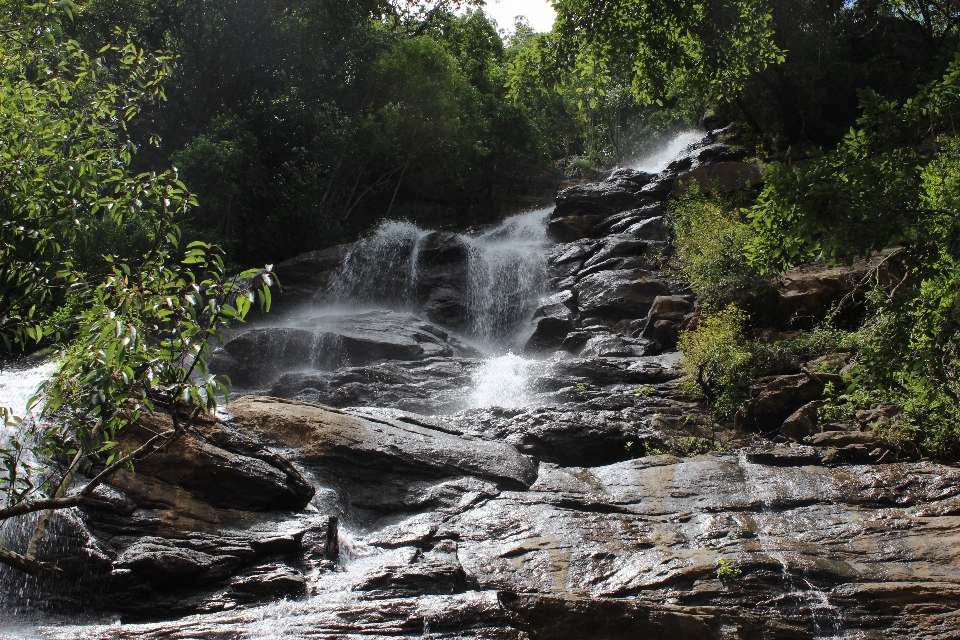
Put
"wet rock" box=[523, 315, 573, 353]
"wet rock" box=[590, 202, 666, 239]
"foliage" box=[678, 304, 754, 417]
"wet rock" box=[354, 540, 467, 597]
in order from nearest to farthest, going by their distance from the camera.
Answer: "wet rock" box=[354, 540, 467, 597] → "foliage" box=[678, 304, 754, 417] → "wet rock" box=[523, 315, 573, 353] → "wet rock" box=[590, 202, 666, 239]

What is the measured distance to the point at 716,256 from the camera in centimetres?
1479

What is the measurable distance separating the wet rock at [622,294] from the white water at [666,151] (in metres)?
15.4

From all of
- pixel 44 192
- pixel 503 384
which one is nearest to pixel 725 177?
pixel 503 384

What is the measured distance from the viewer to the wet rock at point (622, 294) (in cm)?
1738

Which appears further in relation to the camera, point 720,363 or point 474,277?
point 474,277

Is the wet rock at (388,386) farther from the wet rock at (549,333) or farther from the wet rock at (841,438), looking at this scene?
the wet rock at (841,438)

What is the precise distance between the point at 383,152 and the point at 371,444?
1902 cm

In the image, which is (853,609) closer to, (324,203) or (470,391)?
(470,391)

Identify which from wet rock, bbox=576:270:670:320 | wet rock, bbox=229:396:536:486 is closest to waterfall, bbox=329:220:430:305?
wet rock, bbox=576:270:670:320

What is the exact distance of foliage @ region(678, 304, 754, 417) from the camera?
11.7 m

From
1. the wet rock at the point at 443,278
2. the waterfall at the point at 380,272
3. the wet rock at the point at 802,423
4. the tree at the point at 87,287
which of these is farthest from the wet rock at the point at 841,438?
the waterfall at the point at 380,272

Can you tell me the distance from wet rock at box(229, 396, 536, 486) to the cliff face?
0.03 m

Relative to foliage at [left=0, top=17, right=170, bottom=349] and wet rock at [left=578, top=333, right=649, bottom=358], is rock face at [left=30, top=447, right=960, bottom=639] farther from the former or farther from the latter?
wet rock at [left=578, top=333, right=649, bottom=358]

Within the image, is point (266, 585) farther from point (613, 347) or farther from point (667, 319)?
point (667, 319)
